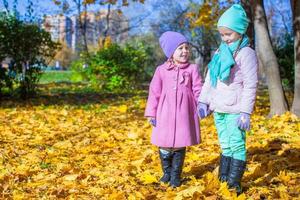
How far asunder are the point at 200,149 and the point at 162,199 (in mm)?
2297

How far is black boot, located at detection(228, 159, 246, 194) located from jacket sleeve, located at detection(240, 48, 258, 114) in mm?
517

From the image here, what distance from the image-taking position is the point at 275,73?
29.0 ft

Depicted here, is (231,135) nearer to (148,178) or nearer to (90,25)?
(148,178)

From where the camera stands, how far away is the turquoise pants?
393 cm

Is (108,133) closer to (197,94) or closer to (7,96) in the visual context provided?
(197,94)

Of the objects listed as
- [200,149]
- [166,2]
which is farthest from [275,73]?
[166,2]

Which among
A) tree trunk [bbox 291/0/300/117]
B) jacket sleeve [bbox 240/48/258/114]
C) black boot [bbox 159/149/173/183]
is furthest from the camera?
tree trunk [bbox 291/0/300/117]

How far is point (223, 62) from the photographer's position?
381cm

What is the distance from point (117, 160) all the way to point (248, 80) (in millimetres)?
2440

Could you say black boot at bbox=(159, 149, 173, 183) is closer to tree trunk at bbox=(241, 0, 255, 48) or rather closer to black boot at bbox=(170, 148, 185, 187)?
black boot at bbox=(170, 148, 185, 187)

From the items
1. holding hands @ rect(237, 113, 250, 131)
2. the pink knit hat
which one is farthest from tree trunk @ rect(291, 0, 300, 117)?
holding hands @ rect(237, 113, 250, 131)

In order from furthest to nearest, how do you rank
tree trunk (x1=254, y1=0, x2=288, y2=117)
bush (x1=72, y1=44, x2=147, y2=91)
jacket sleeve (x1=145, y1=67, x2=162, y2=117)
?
bush (x1=72, y1=44, x2=147, y2=91) → tree trunk (x1=254, y1=0, x2=288, y2=117) → jacket sleeve (x1=145, y1=67, x2=162, y2=117)

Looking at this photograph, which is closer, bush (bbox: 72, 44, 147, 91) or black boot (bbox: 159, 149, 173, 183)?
black boot (bbox: 159, 149, 173, 183)

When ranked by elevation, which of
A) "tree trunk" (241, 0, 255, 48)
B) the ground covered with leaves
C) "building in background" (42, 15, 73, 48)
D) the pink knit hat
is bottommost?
the ground covered with leaves
